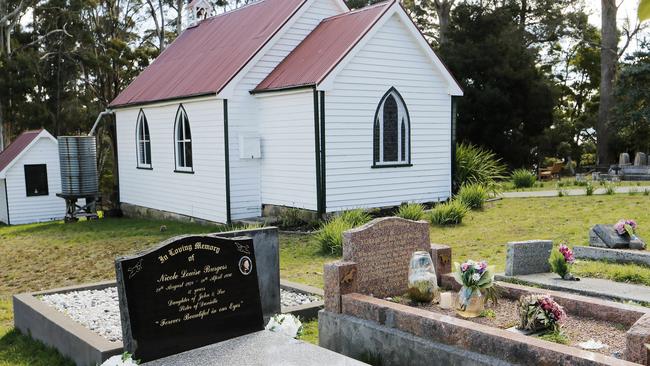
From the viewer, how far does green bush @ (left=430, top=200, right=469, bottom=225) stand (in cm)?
1527

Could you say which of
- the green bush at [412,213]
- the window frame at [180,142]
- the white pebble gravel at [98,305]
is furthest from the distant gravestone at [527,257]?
the window frame at [180,142]

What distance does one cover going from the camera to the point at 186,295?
5.49 metres

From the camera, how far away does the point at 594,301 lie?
21.0ft

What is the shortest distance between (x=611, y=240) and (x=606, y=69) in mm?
25731

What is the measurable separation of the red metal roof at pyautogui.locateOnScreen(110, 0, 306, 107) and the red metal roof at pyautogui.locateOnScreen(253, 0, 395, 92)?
0.87 m

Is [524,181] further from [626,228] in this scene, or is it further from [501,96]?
[626,228]

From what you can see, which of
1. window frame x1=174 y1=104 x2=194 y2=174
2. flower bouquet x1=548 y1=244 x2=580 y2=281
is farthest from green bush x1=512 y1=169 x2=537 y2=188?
flower bouquet x1=548 y1=244 x2=580 y2=281

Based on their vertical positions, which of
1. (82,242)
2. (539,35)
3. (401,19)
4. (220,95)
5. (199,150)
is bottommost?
(82,242)

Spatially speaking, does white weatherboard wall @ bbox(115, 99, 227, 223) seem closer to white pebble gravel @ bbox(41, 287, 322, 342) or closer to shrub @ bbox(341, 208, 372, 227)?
shrub @ bbox(341, 208, 372, 227)

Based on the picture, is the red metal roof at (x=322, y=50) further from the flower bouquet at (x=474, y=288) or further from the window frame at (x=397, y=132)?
the flower bouquet at (x=474, y=288)

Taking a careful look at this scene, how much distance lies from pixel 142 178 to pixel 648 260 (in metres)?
17.0

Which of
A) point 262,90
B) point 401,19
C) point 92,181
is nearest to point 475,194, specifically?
point 401,19

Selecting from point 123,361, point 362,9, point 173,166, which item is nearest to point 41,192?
point 173,166

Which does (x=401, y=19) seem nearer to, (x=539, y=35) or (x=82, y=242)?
(x=82, y=242)
